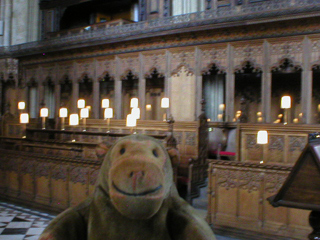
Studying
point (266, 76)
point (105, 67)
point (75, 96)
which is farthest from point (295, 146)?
point (75, 96)

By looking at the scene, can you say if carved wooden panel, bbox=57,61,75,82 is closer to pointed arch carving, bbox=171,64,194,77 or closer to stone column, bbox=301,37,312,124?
A: pointed arch carving, bbox=171,64,194,77

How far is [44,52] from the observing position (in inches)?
649

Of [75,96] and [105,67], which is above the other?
[105,67]

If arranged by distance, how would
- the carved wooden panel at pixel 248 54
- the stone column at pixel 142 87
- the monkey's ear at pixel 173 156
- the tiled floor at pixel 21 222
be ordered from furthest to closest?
the stone column at pixel 142 87, the carved wooden panel at pixel 248 54, the tiled floor at pixel 21 222, the monkey's ear at pixel 173 156

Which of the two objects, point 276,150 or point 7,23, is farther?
point 7,23

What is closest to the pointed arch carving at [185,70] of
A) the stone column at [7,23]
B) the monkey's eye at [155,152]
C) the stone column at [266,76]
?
the stone column at [266,76]

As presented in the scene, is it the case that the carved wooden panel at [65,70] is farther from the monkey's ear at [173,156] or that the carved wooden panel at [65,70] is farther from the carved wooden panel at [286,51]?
the monkey's ear at [173,156]

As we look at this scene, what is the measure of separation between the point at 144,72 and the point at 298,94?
6.26 meters

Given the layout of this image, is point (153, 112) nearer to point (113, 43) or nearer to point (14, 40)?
point (113, 43)

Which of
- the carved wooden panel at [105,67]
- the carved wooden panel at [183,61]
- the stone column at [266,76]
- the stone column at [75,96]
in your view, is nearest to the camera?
the stone column at [266,76]

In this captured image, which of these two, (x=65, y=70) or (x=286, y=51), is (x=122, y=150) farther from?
(x=65, y=70)

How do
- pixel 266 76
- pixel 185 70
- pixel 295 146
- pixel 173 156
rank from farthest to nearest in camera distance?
pixel 185 70, pixel 266 76, pixel 295 146, pixel 173 156

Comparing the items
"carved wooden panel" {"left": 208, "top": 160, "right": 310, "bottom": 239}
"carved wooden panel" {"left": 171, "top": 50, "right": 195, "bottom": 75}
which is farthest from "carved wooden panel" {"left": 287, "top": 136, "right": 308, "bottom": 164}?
"carved wooden panel" {"left": 171, "top": 50, "right": 195, "bottom": 75}

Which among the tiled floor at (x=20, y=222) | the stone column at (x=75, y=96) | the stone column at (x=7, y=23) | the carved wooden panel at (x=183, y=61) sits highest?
the stone column at (x=7, y=23)
